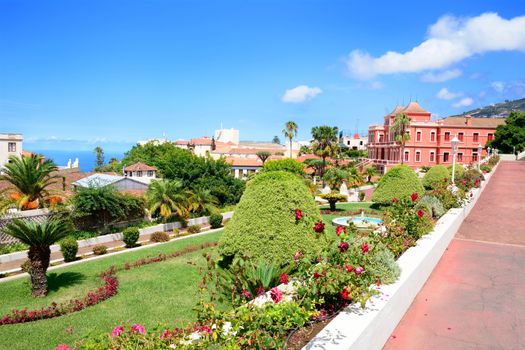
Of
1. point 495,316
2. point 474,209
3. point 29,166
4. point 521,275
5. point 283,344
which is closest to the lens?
point 283,344

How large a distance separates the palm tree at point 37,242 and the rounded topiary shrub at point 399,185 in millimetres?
18230

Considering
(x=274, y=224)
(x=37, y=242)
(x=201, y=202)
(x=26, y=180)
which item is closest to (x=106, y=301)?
(x=37, y=242)

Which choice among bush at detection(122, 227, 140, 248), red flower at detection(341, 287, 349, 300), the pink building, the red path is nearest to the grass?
red flower at detection(341, 287, 349, 300)

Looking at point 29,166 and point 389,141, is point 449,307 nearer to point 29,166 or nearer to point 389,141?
point 29,166

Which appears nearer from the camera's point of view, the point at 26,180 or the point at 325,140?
the point at 26,180

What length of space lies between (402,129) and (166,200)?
42459mm

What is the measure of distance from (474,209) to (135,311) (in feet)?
42.2

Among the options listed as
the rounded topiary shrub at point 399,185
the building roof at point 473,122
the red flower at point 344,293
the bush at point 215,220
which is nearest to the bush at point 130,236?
the bush at point 215,220

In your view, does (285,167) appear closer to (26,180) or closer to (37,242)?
(26,180)

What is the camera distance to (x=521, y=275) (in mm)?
7281

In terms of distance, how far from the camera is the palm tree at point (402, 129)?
56.3 m

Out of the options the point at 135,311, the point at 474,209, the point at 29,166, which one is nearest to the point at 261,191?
the point at 135,311

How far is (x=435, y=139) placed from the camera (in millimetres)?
61031

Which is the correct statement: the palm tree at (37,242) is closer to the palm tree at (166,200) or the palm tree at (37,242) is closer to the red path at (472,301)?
the red path at (472,301)
